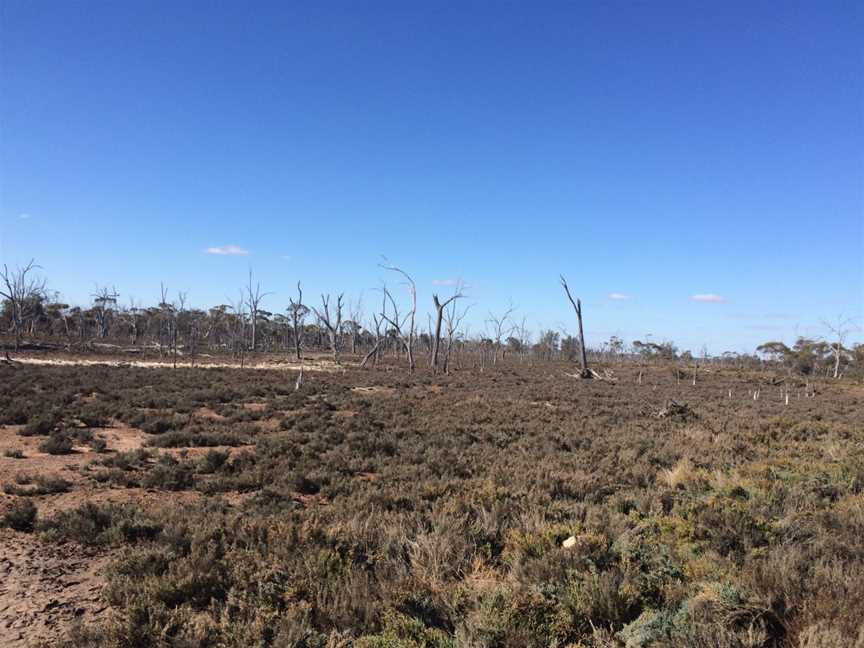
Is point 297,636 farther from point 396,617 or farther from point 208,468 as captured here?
point 208,468

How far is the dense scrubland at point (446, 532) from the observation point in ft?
12.6

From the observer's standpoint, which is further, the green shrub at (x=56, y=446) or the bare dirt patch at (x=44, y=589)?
the green shrub at (x=56, y=446)

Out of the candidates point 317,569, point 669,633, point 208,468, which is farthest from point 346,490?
point 669,633

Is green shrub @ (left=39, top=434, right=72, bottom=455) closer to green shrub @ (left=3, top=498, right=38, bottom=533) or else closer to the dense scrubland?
the dense scrubland

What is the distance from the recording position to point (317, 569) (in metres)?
4.88

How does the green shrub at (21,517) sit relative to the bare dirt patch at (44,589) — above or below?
above

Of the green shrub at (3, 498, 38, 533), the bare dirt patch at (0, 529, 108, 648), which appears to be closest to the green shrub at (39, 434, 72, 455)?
the green shrub at (3, 498, 38, 533)

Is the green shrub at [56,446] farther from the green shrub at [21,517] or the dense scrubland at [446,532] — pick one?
the green shrub at [21,517]

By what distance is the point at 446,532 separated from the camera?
5656mm

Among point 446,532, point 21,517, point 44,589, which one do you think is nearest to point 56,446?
point 21,517

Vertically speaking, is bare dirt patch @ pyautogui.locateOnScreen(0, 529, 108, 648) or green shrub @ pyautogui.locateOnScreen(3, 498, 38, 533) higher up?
green shrub @ pyautogui.locateOnScreen(3, 498, 38, 533)

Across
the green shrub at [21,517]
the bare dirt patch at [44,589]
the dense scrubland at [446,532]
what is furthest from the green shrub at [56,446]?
the bare dirt patch at [44,589]

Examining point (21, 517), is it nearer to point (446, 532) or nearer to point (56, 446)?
point (56, 446)

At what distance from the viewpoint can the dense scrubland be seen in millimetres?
3836
